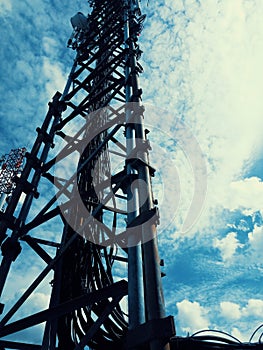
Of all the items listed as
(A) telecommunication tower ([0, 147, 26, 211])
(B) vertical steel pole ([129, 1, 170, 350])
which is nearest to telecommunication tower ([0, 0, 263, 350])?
(B) vertical steel pole ([129, 1, 170, 350])

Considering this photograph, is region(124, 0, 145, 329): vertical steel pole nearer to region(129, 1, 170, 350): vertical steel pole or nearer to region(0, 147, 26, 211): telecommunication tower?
region(129, 1, 170, 350): vertical steel pole

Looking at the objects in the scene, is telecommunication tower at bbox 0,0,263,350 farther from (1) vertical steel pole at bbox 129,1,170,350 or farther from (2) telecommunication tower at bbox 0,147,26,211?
→ (2) telecommunication tower at bbox 0,147,26,211

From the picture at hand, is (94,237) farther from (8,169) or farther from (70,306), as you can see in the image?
(8,169)

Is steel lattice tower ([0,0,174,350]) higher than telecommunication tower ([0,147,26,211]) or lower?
lower

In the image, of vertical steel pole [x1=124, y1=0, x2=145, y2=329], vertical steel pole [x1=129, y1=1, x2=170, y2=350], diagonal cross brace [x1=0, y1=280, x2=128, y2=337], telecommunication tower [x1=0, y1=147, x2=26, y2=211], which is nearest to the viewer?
vertical steel pole [x1=129, y1=1, x2=170, y2=350]

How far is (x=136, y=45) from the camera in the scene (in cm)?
669

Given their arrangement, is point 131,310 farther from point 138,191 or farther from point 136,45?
point 136,45

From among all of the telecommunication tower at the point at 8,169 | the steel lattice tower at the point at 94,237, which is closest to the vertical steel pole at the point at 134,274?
the steel lattice tower at the point at 94,237

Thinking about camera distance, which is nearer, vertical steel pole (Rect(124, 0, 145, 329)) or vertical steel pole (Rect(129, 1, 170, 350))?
vertical steel pole (Rect(129, 1, 170, 350))

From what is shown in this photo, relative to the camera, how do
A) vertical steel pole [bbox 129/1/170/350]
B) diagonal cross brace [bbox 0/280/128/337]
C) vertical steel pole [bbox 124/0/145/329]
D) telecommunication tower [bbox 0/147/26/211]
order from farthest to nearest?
telecommunication tower [bbox 0/147/26/211] < diagonal cross brace [bbox 0/280/128/337] < vertical steel pole [bbox 124/0/145/329] < vertical steel pole [bbox 129/1/170/350]

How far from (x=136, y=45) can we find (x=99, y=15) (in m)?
3.34

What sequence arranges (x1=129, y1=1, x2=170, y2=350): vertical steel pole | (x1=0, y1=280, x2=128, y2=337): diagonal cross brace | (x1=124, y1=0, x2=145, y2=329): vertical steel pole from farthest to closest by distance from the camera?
1. (x1=0, y1=280, x2=128, y2=337): diagonal cross brace
2. (x1=124, y1=0, x2=145, y2=329): vertical steel pole
3. (x1=129, y1=1, x2=170, y2=350): vertical steel pole

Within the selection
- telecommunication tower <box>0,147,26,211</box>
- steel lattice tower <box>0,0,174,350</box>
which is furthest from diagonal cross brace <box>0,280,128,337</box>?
telecommunication tower <box>0,147,26,211</box>

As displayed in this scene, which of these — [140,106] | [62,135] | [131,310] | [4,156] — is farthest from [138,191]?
[4,156]
